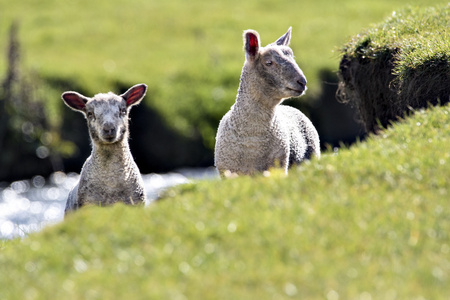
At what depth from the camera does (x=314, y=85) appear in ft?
99.5

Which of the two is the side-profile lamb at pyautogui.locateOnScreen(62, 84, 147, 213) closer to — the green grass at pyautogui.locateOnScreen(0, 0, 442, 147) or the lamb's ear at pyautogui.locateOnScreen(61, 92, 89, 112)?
the lamb's ear at pyautogui.locateOnScreen(61, 92, 89, 112)

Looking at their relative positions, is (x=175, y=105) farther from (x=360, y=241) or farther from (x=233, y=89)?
(x=360, y=241)

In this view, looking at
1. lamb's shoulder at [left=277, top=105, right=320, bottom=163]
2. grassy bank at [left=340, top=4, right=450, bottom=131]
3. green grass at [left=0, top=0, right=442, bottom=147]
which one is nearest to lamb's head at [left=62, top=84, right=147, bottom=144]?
lamb's shoulder at [left=277, top=105, right=320, bottom=163]

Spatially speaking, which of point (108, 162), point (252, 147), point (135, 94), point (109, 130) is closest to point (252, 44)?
point (252, 147)

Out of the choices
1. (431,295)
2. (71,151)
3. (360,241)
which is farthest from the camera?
(71,151)

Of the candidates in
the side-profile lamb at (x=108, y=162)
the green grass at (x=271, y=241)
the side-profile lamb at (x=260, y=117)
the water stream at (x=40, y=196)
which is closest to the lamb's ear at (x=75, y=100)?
the side-profile lamb at (x=108, y=162)

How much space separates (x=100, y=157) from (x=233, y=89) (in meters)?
19.1

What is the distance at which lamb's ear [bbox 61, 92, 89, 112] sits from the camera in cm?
1209

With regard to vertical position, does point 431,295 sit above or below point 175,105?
above

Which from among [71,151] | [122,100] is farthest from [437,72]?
[71,151]

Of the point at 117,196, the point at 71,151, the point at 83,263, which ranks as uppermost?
the point at 83,263

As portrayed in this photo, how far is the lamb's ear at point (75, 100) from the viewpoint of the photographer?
1209 cm

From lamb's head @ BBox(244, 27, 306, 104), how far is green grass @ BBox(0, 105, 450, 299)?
2780 millimetres

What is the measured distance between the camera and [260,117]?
11.9 m
